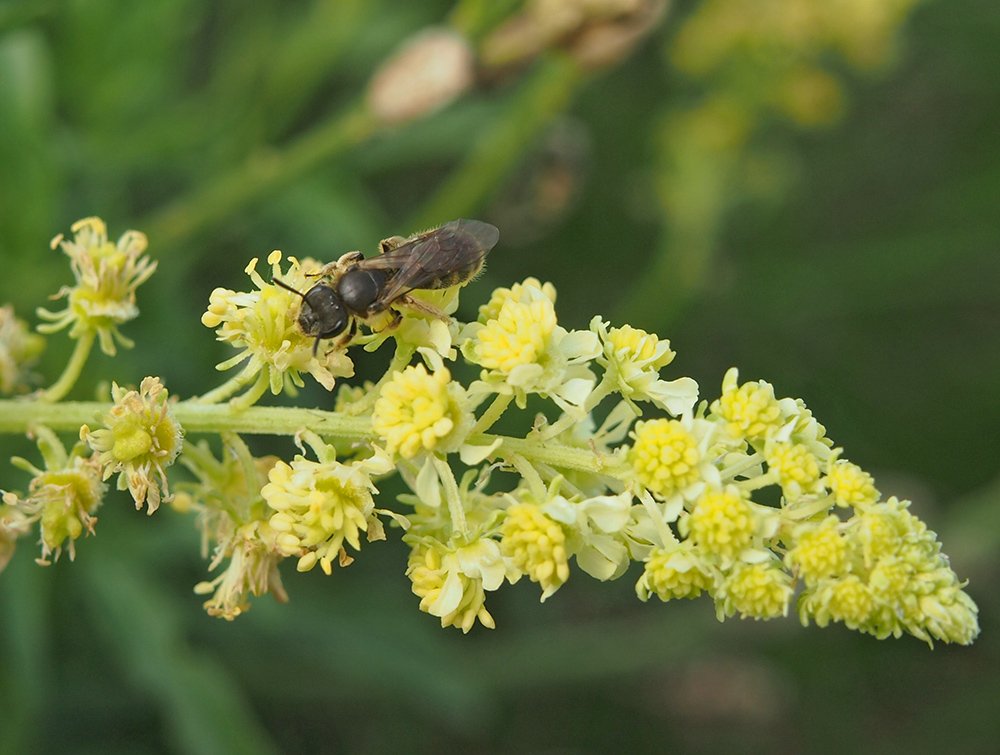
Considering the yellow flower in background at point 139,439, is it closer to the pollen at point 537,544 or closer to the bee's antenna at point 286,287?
the bee's antenna at point 286,287

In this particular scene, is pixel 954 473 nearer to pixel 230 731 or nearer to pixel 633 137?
pixel 633 137

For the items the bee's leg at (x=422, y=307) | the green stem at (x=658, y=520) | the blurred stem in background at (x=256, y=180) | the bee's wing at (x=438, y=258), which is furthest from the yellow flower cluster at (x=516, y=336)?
the blurred stem in background at (x=256, y=180)

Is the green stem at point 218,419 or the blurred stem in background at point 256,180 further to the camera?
the blurred stem in background at point 256,180

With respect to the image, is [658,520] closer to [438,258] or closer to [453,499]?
[453,499]

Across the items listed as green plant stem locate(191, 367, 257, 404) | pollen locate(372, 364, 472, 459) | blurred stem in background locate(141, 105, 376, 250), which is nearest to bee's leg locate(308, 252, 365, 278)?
green plant stem locate(191, 367, 257, 404)

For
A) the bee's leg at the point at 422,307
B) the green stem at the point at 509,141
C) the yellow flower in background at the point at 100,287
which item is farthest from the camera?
the green stem at the point at 509,141

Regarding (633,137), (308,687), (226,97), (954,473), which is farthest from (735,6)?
(308,687)

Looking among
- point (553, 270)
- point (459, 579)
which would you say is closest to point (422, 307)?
point (459, 579)

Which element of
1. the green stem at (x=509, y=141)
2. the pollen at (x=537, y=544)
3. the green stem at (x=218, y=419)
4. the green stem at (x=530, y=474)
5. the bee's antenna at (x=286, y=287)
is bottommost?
the pollen at (x=537, y=544)

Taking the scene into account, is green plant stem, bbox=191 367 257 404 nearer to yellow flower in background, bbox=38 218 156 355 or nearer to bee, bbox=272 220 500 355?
bee, bbox=272 220 500 355
